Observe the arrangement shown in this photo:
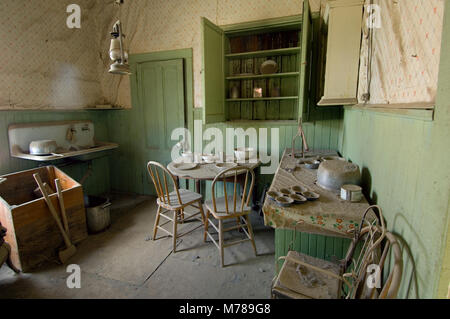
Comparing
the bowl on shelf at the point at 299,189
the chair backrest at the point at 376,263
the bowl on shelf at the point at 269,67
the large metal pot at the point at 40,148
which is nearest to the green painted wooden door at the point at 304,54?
the bowl on shelf at the point at 269,67

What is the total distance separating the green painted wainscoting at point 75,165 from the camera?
103 inches

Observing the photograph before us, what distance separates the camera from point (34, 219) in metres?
2.10

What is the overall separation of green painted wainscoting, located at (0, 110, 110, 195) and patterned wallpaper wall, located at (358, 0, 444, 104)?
3.45 meters

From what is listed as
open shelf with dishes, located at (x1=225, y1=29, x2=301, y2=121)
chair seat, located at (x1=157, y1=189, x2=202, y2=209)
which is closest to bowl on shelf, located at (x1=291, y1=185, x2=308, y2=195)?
chair seat, located at (x1=157, y1=189, x2=202, y2=209)

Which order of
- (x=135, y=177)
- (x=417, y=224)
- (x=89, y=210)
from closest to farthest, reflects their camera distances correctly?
(x=417, y=224) → (x=89, y=210) → (x=135, y=177)

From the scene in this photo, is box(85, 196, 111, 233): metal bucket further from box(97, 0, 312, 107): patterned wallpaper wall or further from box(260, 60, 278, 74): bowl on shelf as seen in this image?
box(260, 60, 278, 74): bowl on shelf

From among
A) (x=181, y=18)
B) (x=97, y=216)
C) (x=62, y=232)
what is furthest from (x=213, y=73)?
(x=62, y=232)

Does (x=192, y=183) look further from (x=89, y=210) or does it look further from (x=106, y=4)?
(x=106, y=4)

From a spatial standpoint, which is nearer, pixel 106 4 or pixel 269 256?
pixel 269 256

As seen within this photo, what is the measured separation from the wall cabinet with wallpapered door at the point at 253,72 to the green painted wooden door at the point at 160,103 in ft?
2.22

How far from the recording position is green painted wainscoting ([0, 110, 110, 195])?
2.62 m

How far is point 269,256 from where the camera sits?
226cm
